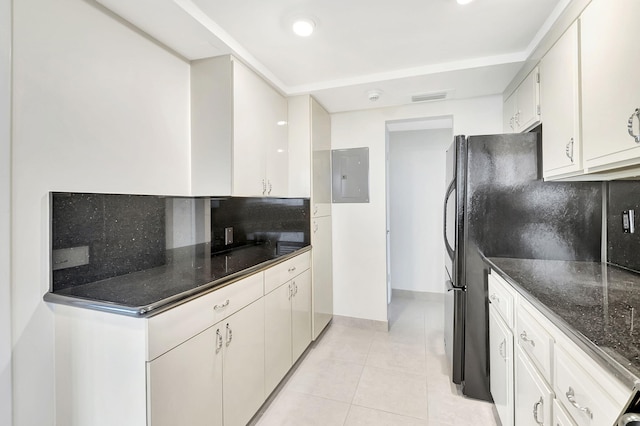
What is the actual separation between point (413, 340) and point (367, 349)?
0.51 metres

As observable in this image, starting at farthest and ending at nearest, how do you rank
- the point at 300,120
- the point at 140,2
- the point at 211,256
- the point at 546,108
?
the point at 300,120
the point at 211,256
the point at 546,108
the point at 140,2

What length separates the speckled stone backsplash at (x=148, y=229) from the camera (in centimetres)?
127

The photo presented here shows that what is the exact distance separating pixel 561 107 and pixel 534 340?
1244 millimetres

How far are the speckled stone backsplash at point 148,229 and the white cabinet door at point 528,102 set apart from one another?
5.82 ft

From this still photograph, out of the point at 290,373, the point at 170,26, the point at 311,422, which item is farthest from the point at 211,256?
the point at 170,26

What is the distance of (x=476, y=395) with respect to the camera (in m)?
1.89

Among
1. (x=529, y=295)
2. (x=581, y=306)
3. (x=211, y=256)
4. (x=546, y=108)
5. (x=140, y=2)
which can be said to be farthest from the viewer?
(x=211, y=256)

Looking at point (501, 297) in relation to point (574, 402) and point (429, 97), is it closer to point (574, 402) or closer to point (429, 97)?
point (574, 402)

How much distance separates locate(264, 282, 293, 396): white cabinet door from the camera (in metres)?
1.81

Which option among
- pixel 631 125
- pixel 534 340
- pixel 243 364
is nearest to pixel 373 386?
pixel 243 364

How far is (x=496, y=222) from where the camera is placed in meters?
1.83

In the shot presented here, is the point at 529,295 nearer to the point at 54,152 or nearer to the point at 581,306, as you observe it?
the point at 581,306

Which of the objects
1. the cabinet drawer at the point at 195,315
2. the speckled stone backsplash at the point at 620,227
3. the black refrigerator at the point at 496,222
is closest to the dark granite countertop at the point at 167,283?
the cabinet drawer at the point at 195,315

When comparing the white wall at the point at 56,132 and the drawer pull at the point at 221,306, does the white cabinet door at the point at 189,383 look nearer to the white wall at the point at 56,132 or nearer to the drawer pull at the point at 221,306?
the drawer pull at the point at 221,306
